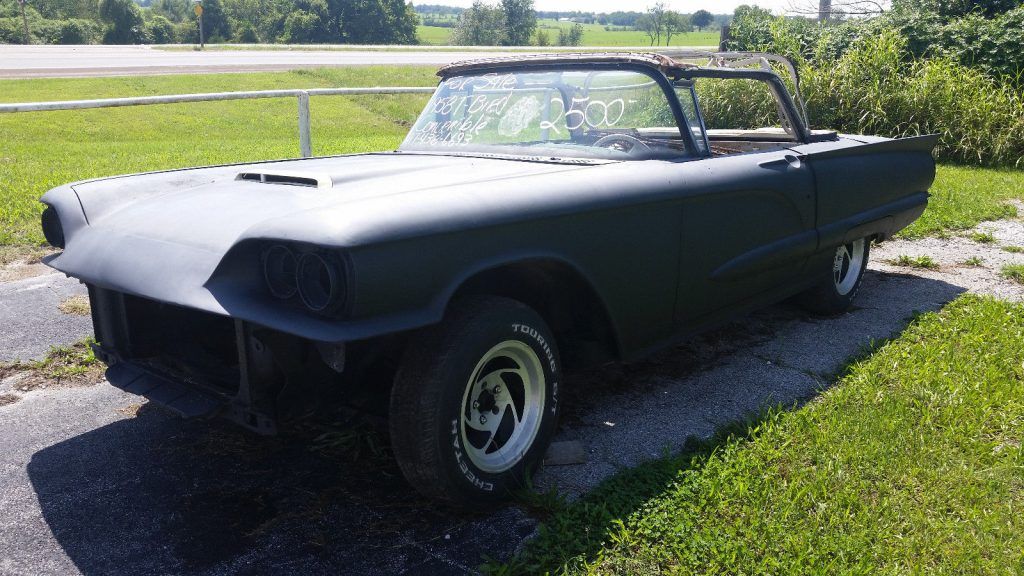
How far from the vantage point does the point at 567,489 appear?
9.38 feet

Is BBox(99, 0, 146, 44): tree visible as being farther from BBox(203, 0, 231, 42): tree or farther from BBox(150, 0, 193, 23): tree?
BBox(150, 0, 193, 23): tree

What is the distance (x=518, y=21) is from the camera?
5419 centimetres

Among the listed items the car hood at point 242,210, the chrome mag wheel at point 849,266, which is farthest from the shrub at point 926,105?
the car hood at point 242,210

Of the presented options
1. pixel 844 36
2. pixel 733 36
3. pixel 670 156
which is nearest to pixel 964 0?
pixel 844 36

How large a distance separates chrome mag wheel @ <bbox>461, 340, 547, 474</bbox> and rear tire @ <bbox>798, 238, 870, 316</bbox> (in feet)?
7.66

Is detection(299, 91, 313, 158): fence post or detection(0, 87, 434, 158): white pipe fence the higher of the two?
detection(0, 87, 434, 158): white pipe fence

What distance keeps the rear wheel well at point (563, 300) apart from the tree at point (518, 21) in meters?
50.7

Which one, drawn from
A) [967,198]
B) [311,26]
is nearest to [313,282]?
[967,198]

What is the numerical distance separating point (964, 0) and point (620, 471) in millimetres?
13740

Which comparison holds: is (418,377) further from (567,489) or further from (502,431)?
(567,489)

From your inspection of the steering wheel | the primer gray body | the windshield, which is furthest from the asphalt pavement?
the steering wheel

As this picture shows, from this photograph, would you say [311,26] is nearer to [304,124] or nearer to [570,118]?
[304,124]

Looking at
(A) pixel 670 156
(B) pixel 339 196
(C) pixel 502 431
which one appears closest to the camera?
(B) pixel 339 196

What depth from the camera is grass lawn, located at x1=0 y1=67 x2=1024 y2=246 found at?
757 cm
